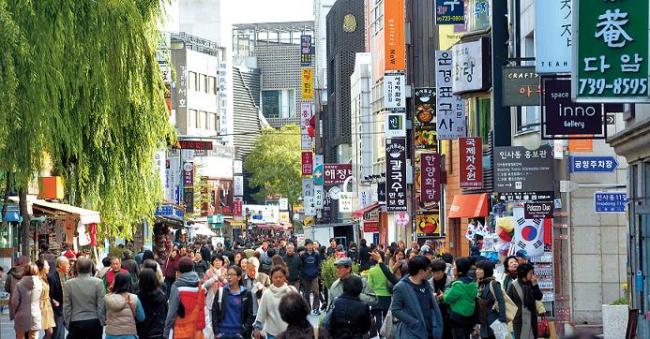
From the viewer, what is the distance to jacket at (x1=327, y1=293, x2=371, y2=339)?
48.2ft

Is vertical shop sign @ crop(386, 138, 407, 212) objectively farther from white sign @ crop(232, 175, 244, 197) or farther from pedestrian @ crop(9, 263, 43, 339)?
white sign @ crop(232, 175, 244, 197)

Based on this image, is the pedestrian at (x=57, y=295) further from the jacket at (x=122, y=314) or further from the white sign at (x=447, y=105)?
the white sign at (x=447, y=105)

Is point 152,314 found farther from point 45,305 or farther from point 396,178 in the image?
point 396,178

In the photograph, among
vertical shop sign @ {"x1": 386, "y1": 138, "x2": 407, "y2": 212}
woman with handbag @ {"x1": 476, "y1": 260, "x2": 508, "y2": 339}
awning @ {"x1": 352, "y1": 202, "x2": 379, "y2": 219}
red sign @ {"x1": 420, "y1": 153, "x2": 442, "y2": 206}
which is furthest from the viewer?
awning @ {"x1": 352, "y1": 202, "x2": 379, "y2": 219}

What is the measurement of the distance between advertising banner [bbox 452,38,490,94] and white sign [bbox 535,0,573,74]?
15.1 meters

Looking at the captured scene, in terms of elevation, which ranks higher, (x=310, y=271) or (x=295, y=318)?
(x=295, y=318)

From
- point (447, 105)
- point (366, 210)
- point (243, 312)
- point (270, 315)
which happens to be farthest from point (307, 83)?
point (270, 315)

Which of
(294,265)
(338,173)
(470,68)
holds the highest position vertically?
(470,68)

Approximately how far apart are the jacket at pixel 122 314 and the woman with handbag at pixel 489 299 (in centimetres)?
412

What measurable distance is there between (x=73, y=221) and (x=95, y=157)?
2.57 m

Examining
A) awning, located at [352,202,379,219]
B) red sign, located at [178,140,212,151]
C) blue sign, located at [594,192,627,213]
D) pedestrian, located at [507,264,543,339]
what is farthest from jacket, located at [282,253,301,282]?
awning, located at [352,202,379,219]

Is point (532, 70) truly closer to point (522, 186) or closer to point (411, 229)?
point (522, 186)

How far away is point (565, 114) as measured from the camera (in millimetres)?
22172

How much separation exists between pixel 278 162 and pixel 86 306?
342 feet
